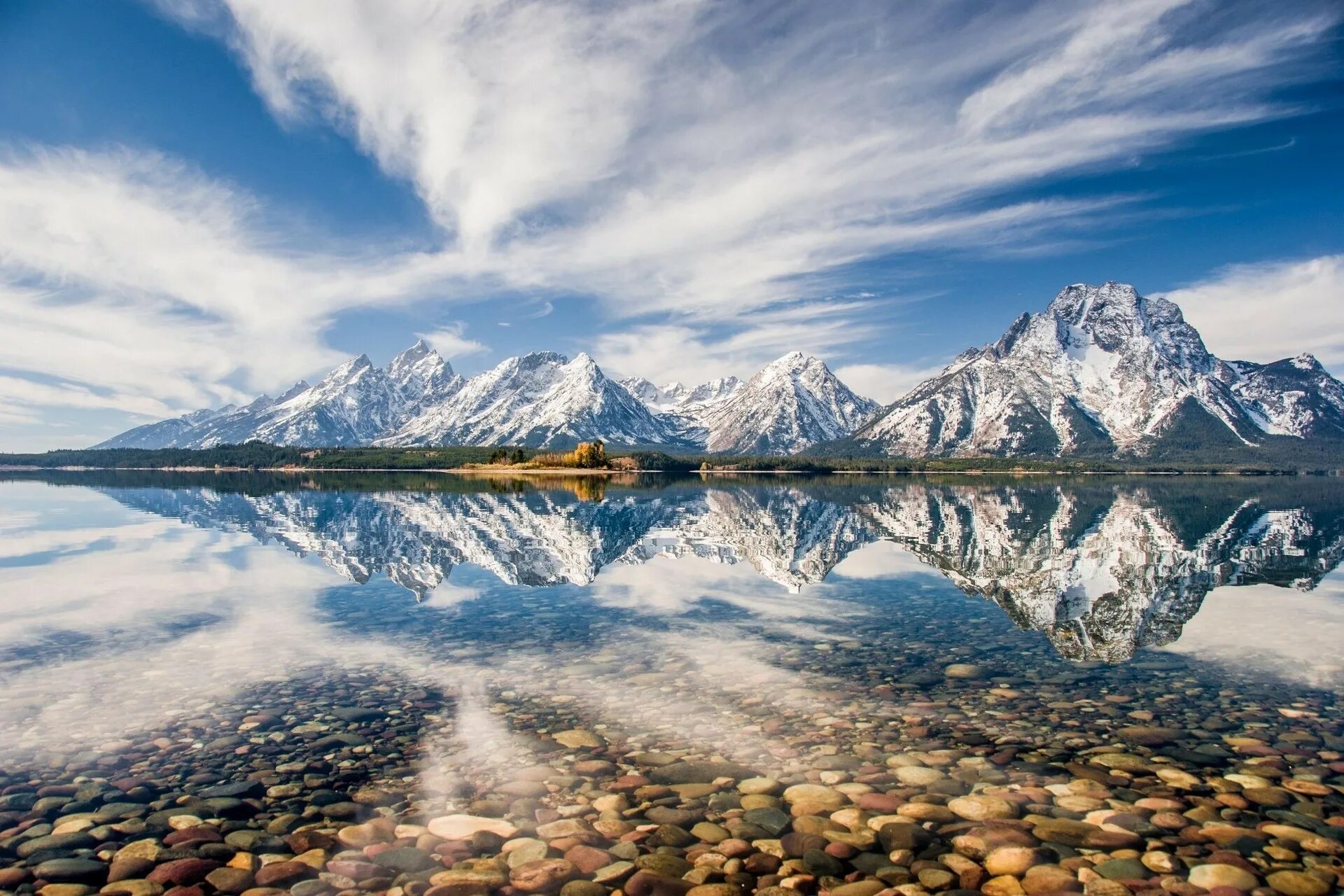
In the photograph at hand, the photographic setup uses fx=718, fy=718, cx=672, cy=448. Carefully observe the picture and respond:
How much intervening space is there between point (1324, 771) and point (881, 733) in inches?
351

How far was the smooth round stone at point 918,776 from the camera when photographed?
1438 centimetres

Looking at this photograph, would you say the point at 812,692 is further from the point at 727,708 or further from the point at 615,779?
the point at 615,779

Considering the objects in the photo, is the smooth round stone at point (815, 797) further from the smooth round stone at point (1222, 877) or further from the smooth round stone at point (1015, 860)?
the smooth round stone at point (1222, 877)

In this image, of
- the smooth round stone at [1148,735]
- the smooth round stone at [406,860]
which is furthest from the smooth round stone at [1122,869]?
the smooth round stone at [406,860]

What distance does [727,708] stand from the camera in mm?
19297

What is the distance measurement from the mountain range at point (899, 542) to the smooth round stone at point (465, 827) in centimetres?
2074

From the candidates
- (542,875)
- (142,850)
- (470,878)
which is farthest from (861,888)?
(142,850)

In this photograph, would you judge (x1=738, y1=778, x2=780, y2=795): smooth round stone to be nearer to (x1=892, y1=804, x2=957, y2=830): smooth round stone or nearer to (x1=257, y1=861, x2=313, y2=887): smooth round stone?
(x1=892, y1=804, x2=957, y2=830): smooth round stone

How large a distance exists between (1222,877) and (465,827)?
12241mm

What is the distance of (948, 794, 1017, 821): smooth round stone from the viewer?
12969 mm

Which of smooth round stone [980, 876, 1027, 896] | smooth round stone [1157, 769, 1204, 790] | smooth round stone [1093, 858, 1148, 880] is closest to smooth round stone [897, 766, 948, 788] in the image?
smooth round stone [980, 876, 1027, 896]

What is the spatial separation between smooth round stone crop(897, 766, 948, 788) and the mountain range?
13.0m

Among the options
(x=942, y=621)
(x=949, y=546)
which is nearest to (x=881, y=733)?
(x=942, y=621)

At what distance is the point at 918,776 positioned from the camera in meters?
14.8
